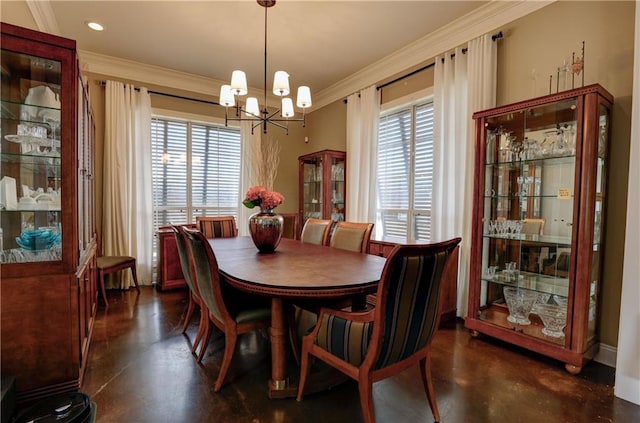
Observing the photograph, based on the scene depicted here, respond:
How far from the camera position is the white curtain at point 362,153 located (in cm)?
411

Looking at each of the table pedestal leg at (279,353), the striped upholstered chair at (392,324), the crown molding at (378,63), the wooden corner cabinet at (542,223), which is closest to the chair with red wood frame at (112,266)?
the crown molding at (378,63)

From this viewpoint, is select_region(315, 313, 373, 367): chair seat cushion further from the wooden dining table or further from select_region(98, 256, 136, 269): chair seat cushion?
select_region(98, 256, 136, 269): chair seat cushion

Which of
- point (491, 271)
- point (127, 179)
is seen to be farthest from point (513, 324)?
point (127, 179)

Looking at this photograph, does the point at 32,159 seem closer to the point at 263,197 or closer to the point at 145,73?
the point at 263,197

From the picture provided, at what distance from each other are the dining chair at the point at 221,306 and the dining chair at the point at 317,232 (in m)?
1.22

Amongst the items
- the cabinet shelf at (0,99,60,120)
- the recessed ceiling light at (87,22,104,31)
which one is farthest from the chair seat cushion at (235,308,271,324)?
the recessed ceiling light at (87,22,104,31)

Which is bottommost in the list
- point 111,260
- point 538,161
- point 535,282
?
point 111,260

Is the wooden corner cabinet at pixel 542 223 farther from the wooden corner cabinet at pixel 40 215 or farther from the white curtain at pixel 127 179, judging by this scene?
the white curtain at pixel 127 179

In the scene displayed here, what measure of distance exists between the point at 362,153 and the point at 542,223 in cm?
226

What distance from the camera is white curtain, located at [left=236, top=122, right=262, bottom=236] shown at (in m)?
4.97

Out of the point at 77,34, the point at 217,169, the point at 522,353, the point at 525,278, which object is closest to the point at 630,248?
the point at 525,278

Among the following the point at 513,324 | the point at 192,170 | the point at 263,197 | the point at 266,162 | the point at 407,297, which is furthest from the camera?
the point at 266,162

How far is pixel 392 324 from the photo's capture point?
1410 millimetres

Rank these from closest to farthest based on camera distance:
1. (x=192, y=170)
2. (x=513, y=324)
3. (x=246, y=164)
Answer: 1. (x=513, y=324)
2. (x=192, y=170)
3. (x=246, y=164)
